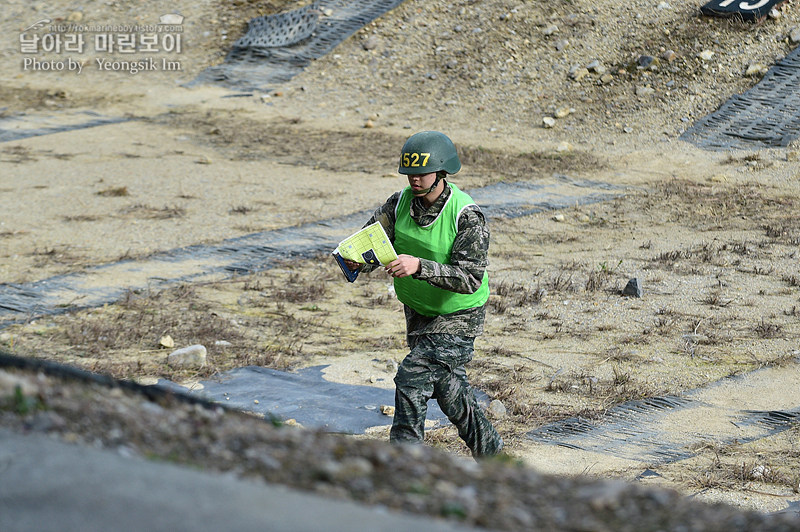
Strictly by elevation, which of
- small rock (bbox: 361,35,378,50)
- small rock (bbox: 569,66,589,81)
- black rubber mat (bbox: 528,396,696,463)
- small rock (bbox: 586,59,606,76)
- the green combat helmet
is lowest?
black rubber mat (bbox: 528,396,696,463)

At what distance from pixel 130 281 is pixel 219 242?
67.5 inches

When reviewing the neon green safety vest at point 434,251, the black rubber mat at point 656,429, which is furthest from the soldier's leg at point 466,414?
the black rubber mat at point 656,429

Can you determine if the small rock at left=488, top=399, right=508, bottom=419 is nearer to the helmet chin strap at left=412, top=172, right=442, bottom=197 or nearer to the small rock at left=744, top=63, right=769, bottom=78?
the helmet chin strap at left=412, top=172, right=442, bottom=197

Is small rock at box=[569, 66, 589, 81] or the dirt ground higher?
small rock at box=[569, 66, 589, 81]

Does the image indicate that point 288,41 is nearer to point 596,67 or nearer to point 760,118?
point 596,67

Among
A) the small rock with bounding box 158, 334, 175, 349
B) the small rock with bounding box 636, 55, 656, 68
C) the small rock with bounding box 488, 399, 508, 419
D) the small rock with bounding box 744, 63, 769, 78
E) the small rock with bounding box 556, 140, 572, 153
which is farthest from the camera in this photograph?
the small rock with bounding box 636, 55, 656, 68

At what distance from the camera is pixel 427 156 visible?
475cm

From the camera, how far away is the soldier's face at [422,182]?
15.6 feet

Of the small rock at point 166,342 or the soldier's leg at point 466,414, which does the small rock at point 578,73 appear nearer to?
the small rock at point 166,342

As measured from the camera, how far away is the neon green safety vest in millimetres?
4812

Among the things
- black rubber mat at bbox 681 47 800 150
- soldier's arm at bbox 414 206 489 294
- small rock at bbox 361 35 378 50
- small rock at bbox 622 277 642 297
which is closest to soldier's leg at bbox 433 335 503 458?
soldier's arm at bbox 414 206 489 294

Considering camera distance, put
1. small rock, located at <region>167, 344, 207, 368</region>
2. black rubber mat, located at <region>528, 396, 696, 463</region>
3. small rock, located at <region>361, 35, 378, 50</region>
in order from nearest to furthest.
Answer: black rubber mat, located at <region>528, 396, 696, 463</region>, small rock, located at <region>167, 344, 207, 368</region>, small rock, located at <region>361, 35, 378, 50</region>

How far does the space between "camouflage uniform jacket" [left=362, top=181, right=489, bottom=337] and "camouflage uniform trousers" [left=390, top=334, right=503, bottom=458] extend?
64mm

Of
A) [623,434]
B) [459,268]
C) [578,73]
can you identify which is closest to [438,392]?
[459,268]
